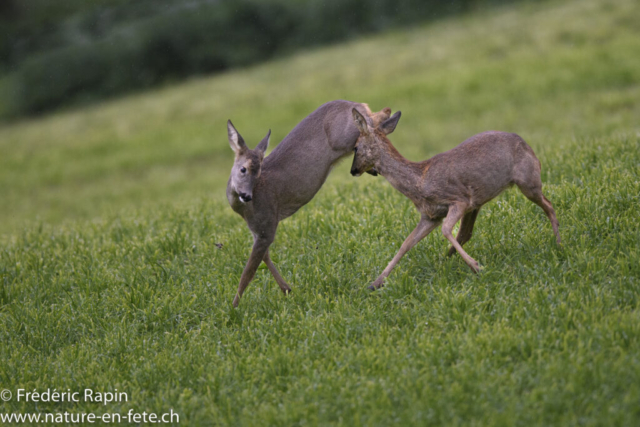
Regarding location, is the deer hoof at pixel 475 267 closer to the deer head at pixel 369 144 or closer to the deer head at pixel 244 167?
the deer head at pixel 369 144

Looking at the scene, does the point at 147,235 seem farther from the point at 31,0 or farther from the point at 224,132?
the point at 31,0

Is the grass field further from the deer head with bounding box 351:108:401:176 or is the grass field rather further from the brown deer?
the deer head with bounding box 351:108:401:176

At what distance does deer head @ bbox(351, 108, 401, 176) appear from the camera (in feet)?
19.4

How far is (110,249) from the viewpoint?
8203 mm

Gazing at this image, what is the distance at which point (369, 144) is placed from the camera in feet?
19.5

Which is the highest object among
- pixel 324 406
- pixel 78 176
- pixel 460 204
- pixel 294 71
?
pixel 460 204

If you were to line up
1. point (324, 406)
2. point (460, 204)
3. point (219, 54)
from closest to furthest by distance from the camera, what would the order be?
point (324, 406), point (460, 204), point (219, 54)

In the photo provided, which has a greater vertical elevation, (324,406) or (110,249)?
(324,406)

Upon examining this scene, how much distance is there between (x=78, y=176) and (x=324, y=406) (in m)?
16.1

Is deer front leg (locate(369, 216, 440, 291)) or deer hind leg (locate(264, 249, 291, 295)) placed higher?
deer front leg (locate(369, 216, 440, 291))

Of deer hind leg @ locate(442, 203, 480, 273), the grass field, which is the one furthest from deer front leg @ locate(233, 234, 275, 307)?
deer hind leg @ locate(442, 203, 480, 273)

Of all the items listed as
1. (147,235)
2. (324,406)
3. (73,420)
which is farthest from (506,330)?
(147,235)

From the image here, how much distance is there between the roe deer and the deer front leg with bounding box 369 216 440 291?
1.00 m

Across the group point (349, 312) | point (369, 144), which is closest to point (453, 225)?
point (369, 144)
